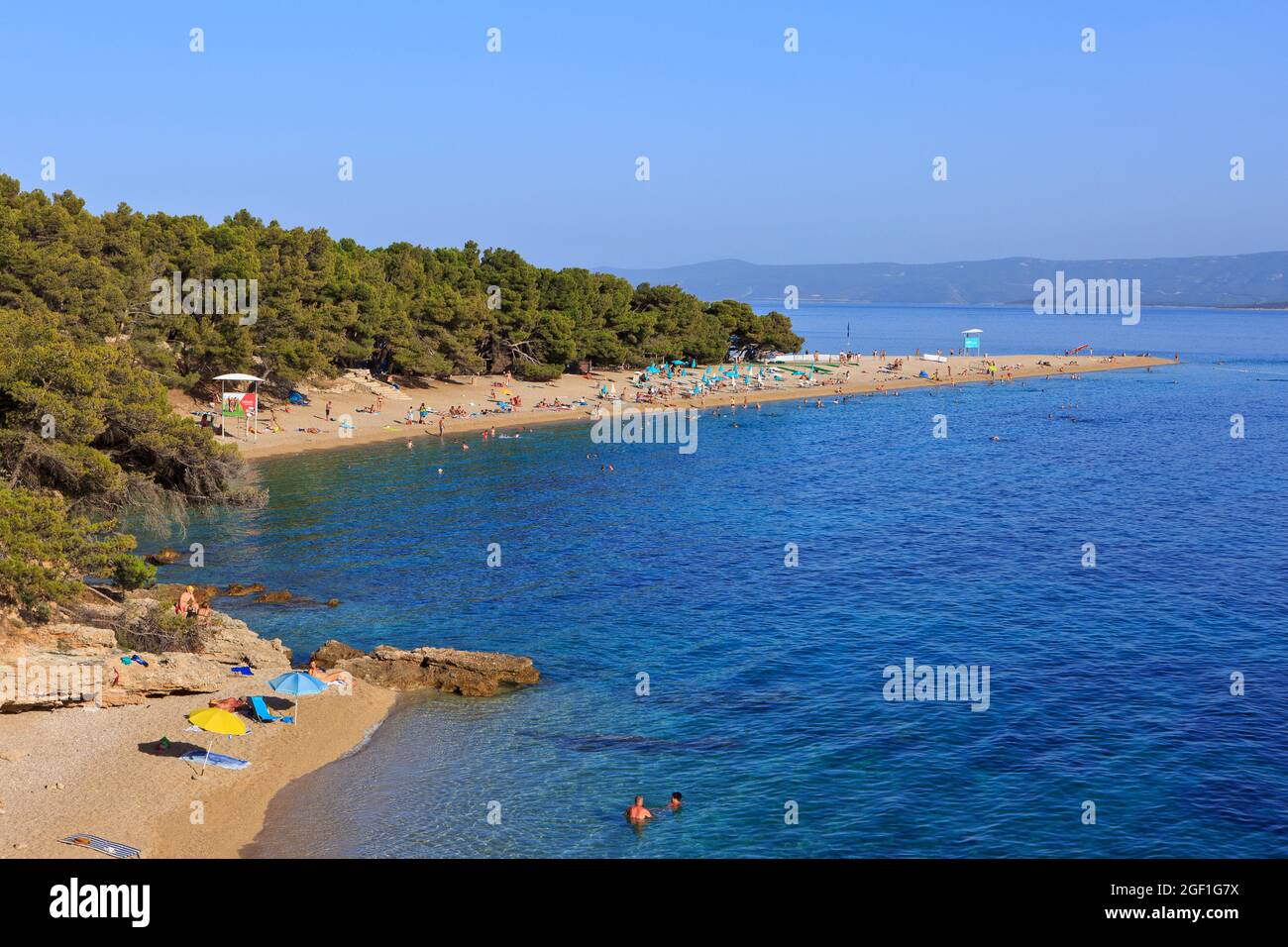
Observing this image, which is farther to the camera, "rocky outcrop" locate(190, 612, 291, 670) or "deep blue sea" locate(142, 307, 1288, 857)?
"rocky outcrop" locate(190, 612, 291, 670)

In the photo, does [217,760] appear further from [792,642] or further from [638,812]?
[792,642]

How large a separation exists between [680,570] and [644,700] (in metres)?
14.8

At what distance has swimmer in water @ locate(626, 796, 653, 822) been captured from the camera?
22203mm

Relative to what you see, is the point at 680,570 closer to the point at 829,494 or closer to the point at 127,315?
the point at 829,494

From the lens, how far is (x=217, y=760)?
23891mm

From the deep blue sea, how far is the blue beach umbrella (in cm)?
201

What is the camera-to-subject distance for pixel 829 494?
204ft

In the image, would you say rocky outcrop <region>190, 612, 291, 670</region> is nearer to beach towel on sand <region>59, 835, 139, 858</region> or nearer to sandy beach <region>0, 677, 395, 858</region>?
sandy beach <region>0, 677, 395, 858</region>

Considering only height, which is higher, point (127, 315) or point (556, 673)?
point (127, 315)

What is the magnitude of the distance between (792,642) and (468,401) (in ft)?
198

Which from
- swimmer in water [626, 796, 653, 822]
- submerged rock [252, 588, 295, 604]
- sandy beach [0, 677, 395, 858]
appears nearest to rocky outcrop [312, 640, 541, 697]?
sandy beach [0, 677, 395, 858]

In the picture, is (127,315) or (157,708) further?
(127,315)

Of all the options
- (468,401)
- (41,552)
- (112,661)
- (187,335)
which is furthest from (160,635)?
(468,401)
